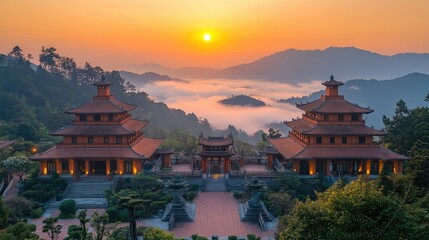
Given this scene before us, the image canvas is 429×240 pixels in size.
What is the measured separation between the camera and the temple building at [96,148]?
41.2 meters

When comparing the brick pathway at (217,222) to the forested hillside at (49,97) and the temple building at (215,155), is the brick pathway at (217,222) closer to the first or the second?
the temple building at (215,155)

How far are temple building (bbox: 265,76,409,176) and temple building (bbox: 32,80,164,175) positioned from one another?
594 inches

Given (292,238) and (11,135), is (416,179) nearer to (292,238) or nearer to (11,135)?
(292,238)

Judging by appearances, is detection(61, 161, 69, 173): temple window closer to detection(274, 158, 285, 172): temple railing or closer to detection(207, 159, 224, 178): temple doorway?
detection(207, 159, 224, 178): temple doorway

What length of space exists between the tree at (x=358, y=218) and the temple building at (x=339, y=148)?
76.1 ft

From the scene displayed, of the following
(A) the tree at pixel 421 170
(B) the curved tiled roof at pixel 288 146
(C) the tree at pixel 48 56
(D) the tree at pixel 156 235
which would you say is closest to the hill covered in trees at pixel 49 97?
(C) the tree at pixel 48 56

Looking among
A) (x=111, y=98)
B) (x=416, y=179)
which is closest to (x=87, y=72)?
(x=111, y=98)

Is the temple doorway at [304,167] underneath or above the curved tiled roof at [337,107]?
underneath

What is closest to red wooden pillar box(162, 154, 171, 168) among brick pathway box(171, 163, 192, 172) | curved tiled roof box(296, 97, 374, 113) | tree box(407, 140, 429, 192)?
brick pathway box(171, 163, 192, 172)

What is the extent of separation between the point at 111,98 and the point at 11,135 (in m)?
19.4

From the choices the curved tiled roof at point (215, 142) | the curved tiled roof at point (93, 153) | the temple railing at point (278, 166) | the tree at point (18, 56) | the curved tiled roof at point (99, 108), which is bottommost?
the temple railing at point (278, 166)

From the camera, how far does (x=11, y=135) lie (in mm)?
57938

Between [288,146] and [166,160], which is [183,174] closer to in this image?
[166,160]

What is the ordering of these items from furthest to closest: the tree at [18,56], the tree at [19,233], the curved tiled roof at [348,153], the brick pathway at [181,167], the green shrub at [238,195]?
1. the tree at [18,56]
2. the brick pathway at [181,167]
3. the curved tiled roof at [348,153]
4. the green shrub at [238,195]
5. the tree at [19,233]
